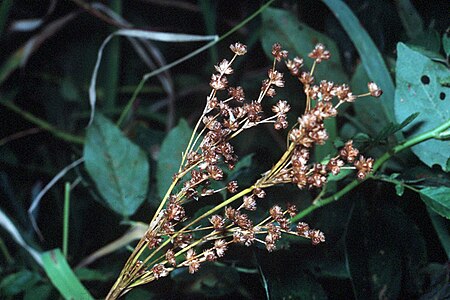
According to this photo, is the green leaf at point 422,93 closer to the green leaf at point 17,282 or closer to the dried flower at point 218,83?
the dried flower at point 218,83

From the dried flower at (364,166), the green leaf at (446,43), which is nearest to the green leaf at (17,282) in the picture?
the dried flower at (364,166)

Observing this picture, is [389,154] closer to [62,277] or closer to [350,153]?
[350,153]

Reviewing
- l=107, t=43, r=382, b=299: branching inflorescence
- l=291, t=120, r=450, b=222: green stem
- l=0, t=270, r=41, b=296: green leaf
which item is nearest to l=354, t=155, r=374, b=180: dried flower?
l=107, t=43, r=382, b=299: branching inflorescence

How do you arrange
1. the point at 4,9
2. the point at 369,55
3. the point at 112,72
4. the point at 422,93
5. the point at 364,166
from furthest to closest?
the point at 112,72
the point at 4,9
the point at 369,55
the point at 422,93
the point at 364,166

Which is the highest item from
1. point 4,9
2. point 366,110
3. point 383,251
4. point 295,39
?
point 4,9

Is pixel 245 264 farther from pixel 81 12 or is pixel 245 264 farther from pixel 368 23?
pixel 81 12

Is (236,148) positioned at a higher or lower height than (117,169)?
lower

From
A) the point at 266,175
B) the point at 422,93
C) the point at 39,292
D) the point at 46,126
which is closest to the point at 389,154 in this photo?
the point at 422,93
